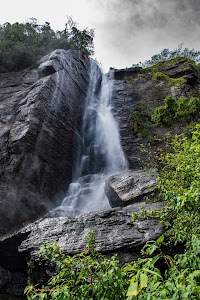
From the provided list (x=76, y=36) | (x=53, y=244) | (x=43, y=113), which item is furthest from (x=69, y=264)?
(x=76, y=36)

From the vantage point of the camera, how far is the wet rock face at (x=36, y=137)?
14047 mm

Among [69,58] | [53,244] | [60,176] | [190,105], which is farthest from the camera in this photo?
[69,58]

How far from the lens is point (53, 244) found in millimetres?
4086

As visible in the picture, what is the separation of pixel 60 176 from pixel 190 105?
354 inches

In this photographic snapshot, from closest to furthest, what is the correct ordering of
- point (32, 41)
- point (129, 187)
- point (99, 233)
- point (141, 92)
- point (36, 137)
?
point (99, 233), point (129, 187), point (36, 137), point (141, 92), point (32, 41)

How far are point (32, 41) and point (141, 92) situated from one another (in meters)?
11.8

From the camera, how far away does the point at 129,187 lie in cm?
1223

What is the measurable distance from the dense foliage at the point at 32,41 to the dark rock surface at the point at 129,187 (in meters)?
15.2

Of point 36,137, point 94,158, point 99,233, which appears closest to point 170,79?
point 94,158

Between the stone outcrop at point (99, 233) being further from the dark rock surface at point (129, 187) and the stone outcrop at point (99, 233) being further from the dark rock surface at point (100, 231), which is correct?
the dark rock surface at point (129, 187)

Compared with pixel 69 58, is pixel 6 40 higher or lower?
higher

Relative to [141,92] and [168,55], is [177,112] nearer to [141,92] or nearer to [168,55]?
[141,92]

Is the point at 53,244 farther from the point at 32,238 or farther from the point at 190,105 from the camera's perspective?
the point at 190,105

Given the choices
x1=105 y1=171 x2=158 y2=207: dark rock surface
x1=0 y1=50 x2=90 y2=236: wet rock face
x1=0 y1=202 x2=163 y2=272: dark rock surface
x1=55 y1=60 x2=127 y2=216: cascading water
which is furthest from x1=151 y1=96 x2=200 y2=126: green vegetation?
x1=0 y1=202 x2=163 y2=272: dark rock surface
